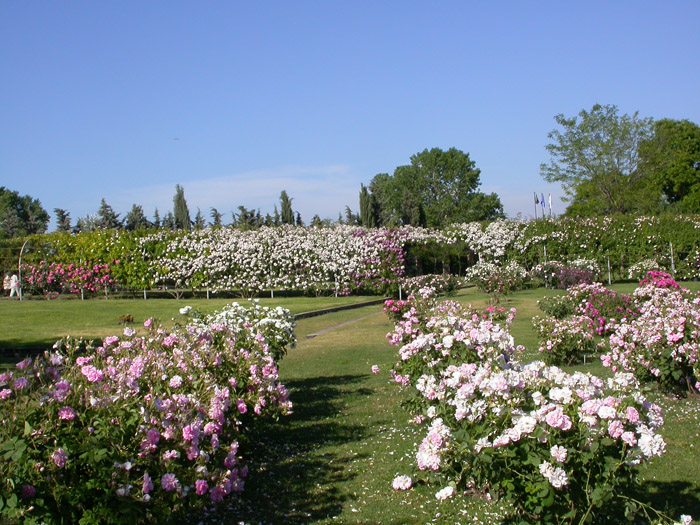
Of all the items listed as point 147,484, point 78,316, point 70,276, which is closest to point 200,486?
point 147,484

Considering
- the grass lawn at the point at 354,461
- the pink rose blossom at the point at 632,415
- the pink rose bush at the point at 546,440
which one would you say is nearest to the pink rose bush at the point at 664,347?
the grass lawn at the point at 354,461

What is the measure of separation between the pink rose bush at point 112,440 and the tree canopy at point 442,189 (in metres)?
61.2

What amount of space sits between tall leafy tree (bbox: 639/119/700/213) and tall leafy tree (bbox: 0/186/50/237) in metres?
44.8

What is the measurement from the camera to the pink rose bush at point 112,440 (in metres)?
2.80

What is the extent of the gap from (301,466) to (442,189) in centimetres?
6351

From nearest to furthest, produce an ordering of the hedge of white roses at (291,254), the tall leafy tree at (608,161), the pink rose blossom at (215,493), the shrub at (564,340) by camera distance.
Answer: the pink rose blossom at (215,493) < the shrub at (564,340) < the hedge of white roses at (291,254) < the tall leafy tree at (608,161)

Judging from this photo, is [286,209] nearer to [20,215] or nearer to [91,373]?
[20,215]

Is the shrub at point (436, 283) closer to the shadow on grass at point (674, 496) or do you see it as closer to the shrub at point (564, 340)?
the shrub at point (564, 340)

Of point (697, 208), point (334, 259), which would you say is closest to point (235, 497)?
point (334, 259)

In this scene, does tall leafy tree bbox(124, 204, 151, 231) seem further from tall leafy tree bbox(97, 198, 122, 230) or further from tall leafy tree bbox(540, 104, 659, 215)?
tall leafy tree bbox(540, 104, 659, 215)

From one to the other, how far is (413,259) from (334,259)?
4.03 m

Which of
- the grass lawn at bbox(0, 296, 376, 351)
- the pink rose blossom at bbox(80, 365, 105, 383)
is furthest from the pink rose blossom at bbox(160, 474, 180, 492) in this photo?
the grass lawn at bbox(0, 296, 376, 351)

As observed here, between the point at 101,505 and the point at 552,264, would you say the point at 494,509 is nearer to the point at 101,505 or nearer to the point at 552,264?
the point at 101,505

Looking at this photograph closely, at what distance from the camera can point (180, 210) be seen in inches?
2000
